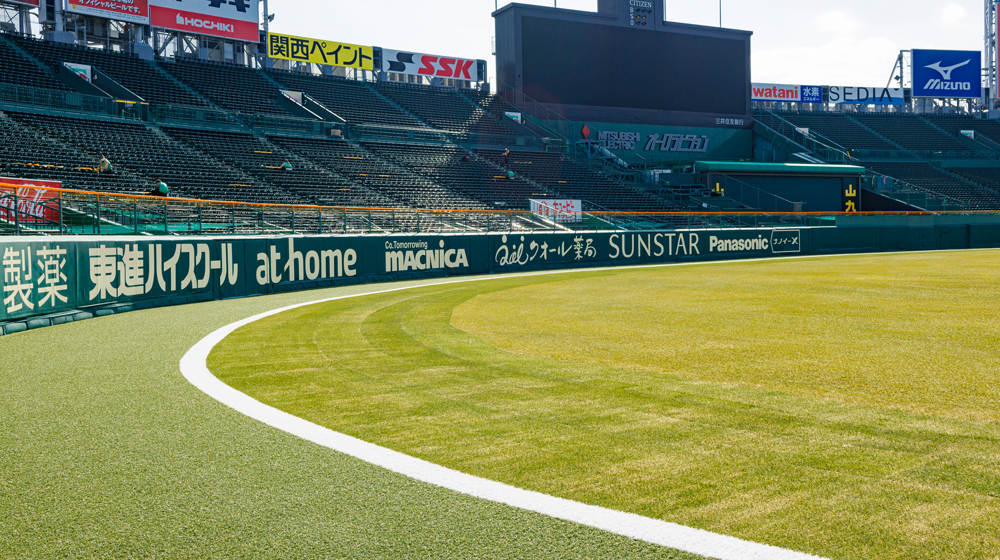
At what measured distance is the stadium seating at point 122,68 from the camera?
121ft

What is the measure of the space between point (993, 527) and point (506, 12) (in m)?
47.0

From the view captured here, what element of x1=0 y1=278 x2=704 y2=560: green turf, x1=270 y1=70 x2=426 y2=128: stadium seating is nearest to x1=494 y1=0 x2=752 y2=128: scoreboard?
x1=270 y1=70 x2=426 y2=128: stadium seating

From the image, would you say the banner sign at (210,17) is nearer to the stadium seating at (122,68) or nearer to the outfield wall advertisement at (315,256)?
the stadium seating at (122,68)

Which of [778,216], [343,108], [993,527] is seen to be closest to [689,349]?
[993,527]

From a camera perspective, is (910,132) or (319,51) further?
(910,132)

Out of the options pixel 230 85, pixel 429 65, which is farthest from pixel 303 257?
pixel 429 65

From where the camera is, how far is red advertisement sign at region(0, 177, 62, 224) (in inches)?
479

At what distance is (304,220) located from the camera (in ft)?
68.3

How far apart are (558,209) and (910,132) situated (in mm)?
42769

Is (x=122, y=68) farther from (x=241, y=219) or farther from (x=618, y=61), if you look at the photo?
(x=618, y=61)

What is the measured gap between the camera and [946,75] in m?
65.6

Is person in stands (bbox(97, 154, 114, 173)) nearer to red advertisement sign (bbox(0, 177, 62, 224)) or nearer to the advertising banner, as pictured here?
red advertisement sign (bbox(0, 177, 62, 224))

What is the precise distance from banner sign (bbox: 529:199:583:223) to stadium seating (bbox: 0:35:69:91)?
24018 mm

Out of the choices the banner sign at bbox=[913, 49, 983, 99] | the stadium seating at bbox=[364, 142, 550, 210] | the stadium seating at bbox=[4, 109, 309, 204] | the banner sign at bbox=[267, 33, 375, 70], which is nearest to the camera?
the stadium seating at bbox=[4, 109, 309, 204]
